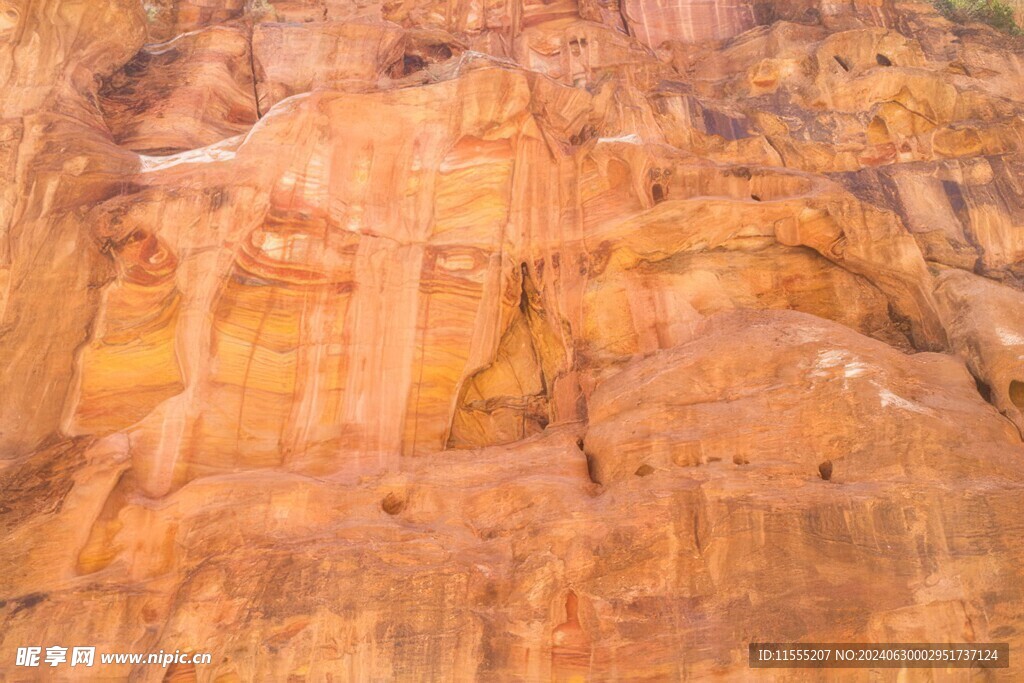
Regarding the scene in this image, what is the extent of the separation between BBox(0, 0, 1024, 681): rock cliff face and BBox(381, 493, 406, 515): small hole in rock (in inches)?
1.1

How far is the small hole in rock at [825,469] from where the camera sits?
11.3 meters

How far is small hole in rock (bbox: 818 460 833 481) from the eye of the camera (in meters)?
11.3

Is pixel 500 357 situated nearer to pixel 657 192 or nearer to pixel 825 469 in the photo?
pixel 657 192

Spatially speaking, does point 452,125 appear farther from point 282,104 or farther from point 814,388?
point 814,388

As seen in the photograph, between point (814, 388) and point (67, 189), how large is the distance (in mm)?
12195

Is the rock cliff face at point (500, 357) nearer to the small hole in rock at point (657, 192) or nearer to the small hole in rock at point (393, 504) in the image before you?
the small hole in rock at point (393, 504)

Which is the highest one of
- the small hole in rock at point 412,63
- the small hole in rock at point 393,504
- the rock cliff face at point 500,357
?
the rock cliff face at point 500,357

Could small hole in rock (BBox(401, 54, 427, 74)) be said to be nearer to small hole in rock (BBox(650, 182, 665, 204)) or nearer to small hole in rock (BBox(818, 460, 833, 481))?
small hole in rock (BBox(650, 182, 665, 204))

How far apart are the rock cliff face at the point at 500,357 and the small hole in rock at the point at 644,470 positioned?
19cm

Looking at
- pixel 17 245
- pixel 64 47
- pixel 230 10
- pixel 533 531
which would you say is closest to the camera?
pixel 533 531

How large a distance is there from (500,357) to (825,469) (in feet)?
20.6

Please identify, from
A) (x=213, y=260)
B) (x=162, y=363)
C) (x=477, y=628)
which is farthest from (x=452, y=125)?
(x=477, y=628)

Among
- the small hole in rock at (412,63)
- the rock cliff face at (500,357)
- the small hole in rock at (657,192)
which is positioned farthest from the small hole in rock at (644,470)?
the small hole in rock at (412,63)

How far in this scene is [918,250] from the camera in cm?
1489
